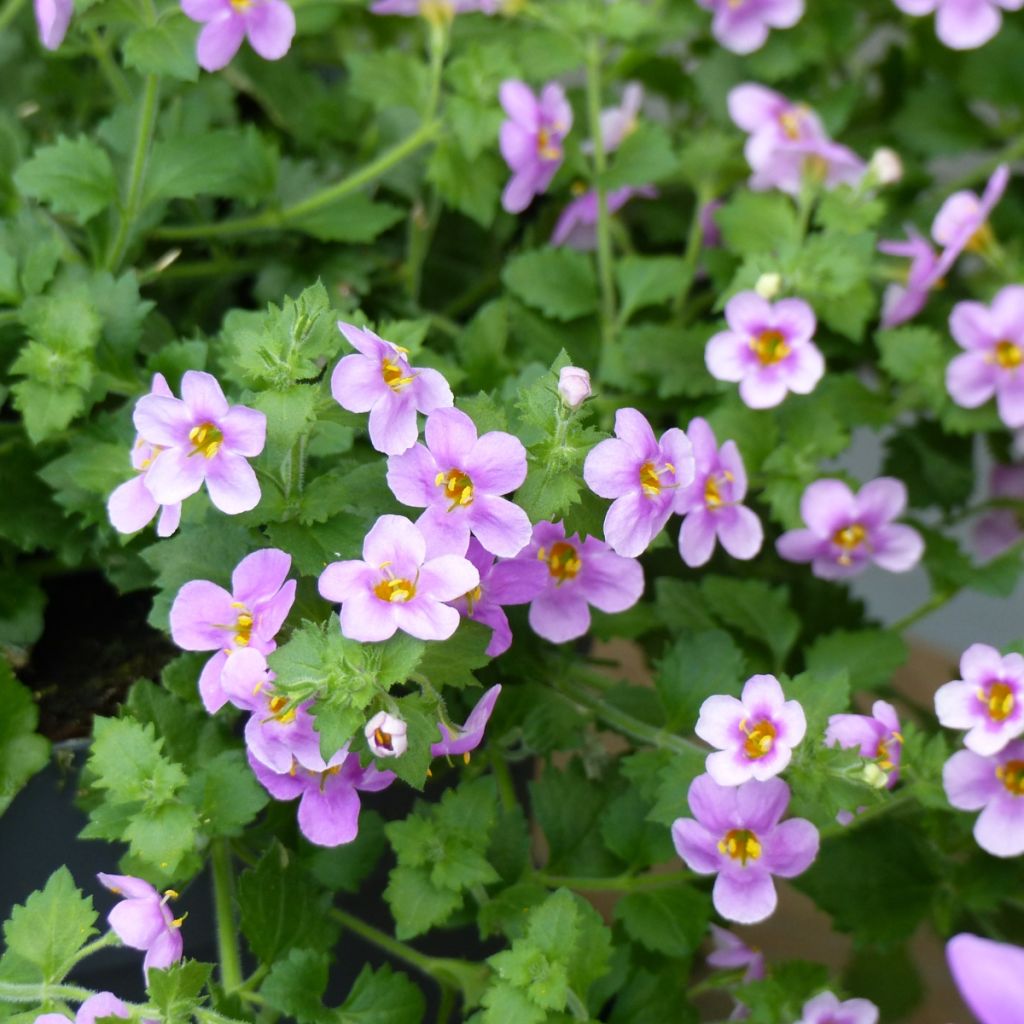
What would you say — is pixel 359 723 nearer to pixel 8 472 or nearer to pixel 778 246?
pixel 8 472

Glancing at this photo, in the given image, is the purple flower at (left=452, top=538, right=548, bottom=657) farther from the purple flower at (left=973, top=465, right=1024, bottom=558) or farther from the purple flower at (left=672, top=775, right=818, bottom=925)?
the purple flower at (left=973, top=465, right=1024, bottom=558)

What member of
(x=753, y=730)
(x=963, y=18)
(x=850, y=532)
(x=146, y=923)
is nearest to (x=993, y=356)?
(x=850, y=532)

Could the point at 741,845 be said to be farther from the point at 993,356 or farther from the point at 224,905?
the point at 993,356

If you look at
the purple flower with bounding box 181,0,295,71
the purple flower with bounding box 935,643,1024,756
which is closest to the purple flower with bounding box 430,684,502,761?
the purple flower with bounding box 935,643,1024,756

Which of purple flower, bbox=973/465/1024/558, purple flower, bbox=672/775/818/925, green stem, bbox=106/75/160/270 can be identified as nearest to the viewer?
purple flower, bbox=672/775/818/925

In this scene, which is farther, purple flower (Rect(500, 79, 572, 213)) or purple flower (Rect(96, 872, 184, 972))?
purple flower (Rect(500, 79, 572, 213))

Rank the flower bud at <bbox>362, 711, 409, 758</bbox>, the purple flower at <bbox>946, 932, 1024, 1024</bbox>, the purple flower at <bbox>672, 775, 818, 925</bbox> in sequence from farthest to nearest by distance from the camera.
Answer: the purple flower at <bbox>672, 775, 818, 925</bbox> → the flower bud at <bbox>362, 711, 409, 758</bbox> → the purple flower at <bbox>946, 932, 1024, 1024</bbox>

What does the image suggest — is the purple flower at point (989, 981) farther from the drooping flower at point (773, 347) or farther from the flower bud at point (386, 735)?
the drooping flower at point (773, 347)

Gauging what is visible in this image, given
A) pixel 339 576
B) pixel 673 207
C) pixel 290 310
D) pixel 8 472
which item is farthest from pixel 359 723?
pixel 673 207
